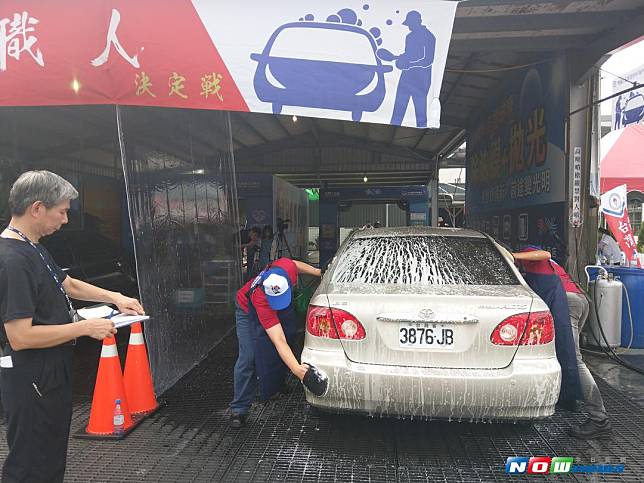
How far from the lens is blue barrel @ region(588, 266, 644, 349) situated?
5.36 m

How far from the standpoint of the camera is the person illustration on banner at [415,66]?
143 inches

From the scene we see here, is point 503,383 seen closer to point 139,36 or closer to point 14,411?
point 14,411

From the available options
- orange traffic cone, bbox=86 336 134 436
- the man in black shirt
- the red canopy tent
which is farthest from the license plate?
the red canopy tent

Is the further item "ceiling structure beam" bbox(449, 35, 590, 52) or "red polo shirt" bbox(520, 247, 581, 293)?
"ceiling structure beam" bbox(449, 35, 590, 52)

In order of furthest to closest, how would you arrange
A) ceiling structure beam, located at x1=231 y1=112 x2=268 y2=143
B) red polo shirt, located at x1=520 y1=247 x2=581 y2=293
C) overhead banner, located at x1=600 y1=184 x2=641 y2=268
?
ceiling structure beam, located at x1=231 y1=112 x2=268 y2=143 → overhead banner, located at x1=600 y1=184 x2=641 y2=268 → red polo shirt, located at x1=520 y1=247 x2=581 y2=293

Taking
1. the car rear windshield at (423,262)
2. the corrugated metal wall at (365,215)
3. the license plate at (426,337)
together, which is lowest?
the license plate at (426,337)

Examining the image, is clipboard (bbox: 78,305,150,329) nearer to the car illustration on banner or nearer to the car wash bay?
the car wash bay

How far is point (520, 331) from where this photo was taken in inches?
108

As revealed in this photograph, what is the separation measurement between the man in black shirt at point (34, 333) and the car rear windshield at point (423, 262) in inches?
70.0

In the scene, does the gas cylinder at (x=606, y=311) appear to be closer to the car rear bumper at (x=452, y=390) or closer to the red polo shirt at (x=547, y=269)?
the red polo shirt at (x=547, y=269)

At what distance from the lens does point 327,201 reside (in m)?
16.1

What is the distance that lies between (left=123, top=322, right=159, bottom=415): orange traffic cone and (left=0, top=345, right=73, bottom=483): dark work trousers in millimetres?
1797

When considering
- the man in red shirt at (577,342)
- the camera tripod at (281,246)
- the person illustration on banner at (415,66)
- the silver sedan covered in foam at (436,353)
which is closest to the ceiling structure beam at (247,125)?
the camera tripod at (281,246)

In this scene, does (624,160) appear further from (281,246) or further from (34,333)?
(34,333)
